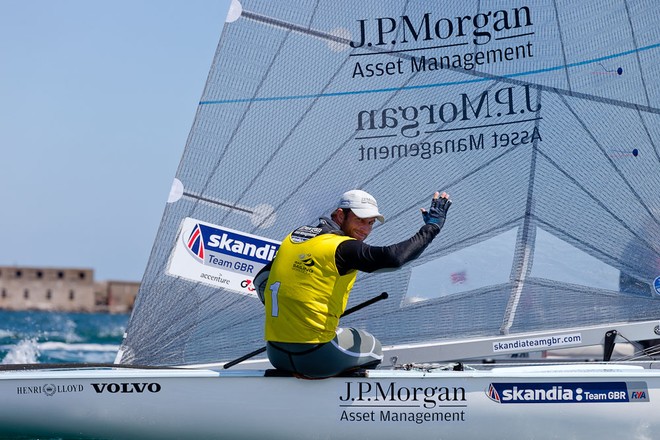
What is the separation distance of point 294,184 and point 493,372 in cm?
164

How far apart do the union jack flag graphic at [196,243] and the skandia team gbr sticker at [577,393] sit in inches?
71.9

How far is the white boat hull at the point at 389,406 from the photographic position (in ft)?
15.6

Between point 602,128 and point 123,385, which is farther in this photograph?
point 602,128

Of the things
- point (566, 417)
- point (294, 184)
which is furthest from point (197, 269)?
point (566, 417)

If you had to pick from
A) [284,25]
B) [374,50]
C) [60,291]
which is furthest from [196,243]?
[60,291]

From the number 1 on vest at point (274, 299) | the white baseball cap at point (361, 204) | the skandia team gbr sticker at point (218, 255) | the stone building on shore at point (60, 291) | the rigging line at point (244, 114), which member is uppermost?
the stone building on shore at point (60, 291)

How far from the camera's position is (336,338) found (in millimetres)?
4809

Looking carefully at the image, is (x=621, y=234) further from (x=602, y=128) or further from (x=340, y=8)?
(x=340, y=8)

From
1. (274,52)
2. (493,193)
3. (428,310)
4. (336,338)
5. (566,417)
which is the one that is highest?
(274,52)

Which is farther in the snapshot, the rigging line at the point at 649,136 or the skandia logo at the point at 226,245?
the skandia logo at the point at 226,245

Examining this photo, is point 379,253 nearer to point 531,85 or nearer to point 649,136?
point 531,85

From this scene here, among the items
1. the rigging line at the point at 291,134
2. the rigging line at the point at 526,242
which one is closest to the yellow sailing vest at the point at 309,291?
the rigging line at the point at 291,134

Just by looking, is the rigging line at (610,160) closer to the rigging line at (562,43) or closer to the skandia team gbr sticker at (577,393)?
the rigging line at (562,43)

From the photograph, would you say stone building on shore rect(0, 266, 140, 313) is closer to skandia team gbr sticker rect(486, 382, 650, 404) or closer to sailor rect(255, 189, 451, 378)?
sailor rect(255, 189, 451, 378)
